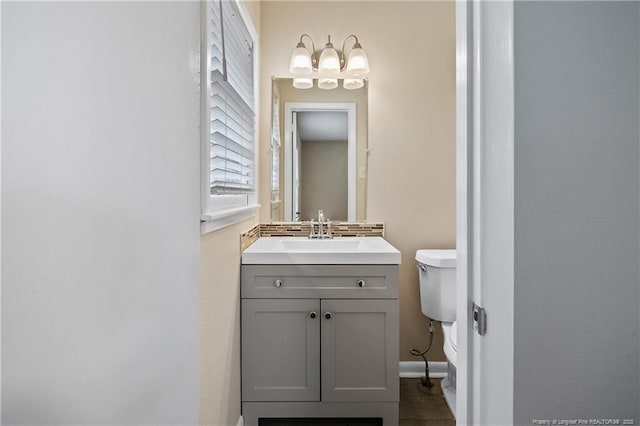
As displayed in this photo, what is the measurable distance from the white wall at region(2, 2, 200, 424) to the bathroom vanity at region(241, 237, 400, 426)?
62cm

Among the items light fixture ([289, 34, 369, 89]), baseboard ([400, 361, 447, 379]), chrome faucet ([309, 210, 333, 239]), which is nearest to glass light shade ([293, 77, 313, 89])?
light fixture ([289, 34, 369, 89])

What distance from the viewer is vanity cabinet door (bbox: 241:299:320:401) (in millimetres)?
1746

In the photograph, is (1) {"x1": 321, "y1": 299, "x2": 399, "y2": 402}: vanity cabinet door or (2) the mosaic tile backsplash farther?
(2) the mosaic tile backsplash

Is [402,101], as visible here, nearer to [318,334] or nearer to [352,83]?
[352,83]

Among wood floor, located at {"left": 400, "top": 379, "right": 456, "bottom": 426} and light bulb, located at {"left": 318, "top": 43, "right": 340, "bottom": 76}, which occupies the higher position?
light bulb, located at {"left": 318, "top": 43, "right": 340, "bottom": 76}

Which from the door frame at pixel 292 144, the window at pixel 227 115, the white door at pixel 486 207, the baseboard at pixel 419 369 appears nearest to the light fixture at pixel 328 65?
the door frame at pixel 292 144

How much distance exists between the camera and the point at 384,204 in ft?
7.68

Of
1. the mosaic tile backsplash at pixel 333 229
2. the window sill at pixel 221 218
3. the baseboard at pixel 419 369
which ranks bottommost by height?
the baseboard at pixel 419 369

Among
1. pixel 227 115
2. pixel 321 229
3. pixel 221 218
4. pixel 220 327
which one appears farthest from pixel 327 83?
pixel 220 327

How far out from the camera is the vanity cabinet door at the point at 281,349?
1.75 meters

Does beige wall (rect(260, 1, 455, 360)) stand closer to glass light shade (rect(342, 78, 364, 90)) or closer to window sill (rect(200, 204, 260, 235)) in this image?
glass light shade (rect(342, 78, 364, 90))

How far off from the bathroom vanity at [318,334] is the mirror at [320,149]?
65cm

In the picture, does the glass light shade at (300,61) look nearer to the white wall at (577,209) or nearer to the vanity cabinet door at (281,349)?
the vanity cabinet door at (281,349)

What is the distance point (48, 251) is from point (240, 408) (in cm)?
109
